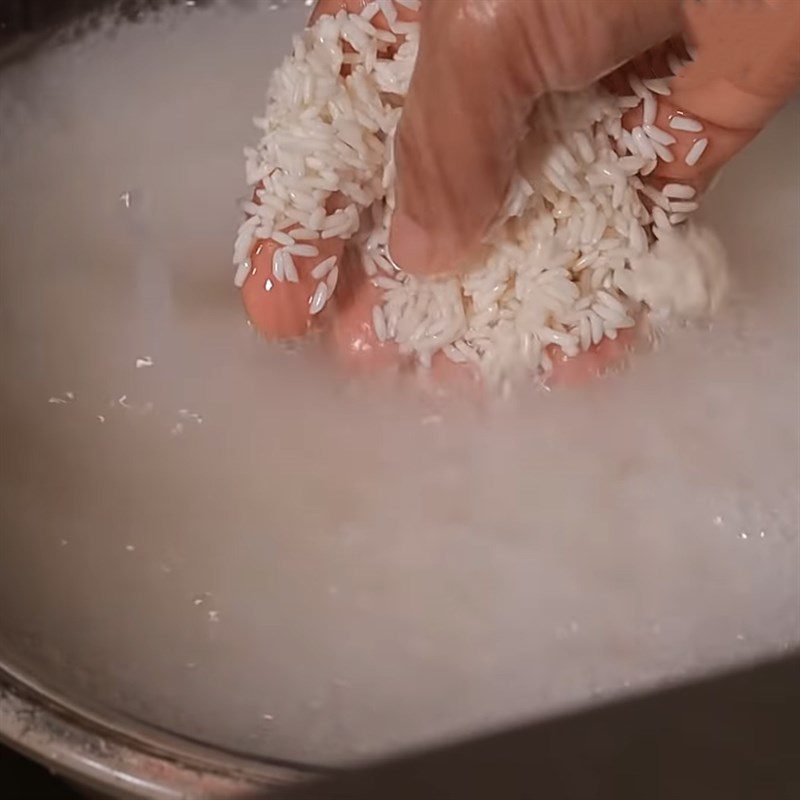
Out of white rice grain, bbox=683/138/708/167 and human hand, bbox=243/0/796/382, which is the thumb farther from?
white rice grain, bbox=683/138/708/167

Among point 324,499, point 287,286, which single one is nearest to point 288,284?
point 287,286

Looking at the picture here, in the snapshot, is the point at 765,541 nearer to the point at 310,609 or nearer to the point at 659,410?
the point at 659,410

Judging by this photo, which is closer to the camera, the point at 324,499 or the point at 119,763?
the point at 119,763

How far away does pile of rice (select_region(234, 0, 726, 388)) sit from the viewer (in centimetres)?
63

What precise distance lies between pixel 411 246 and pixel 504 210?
2.2 inches

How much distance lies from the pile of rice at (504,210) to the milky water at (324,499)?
0.06 metres

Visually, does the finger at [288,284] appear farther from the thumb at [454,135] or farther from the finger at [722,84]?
the finger at [722,84]

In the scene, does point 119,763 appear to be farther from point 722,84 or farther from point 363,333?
point 722,84

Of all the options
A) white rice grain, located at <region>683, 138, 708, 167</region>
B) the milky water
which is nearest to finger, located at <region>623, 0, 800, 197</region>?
white rice grain, located at <region>683, 138, 708, 167</region>

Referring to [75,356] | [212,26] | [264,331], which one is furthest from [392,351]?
[212,26]

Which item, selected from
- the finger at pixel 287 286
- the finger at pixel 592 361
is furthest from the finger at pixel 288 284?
the finger at pixel 592 361

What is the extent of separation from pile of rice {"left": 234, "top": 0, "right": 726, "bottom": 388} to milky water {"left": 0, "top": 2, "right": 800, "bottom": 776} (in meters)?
0.06

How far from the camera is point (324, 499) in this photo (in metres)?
0.67

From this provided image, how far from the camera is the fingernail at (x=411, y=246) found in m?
0.62
